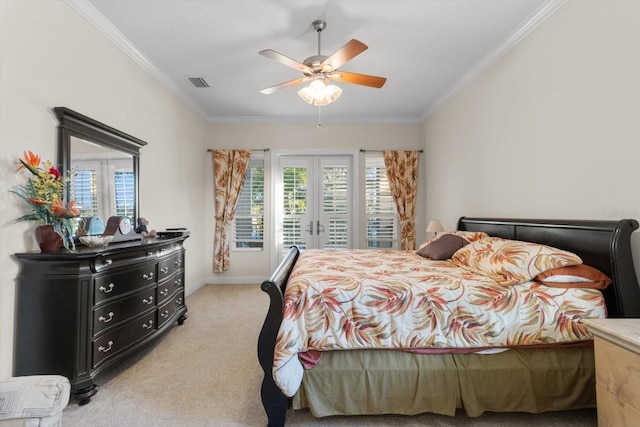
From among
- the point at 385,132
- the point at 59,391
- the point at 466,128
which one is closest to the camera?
the point at 59,391

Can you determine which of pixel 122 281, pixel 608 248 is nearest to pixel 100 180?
pixel 122 281

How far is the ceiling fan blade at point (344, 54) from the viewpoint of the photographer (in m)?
2.11

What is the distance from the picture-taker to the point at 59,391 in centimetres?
108

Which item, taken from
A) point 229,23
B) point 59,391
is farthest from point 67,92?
point 59,391

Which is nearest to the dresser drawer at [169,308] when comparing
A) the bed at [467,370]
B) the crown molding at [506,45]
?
the bed at [467,370]

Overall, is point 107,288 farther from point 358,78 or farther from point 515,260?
point 515,260

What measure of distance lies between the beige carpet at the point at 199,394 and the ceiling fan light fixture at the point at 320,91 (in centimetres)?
248

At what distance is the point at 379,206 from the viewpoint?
5078mm

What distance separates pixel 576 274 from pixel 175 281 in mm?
3458

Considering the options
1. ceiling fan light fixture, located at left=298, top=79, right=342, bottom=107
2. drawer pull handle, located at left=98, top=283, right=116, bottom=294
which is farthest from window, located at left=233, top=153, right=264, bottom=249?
drawer pull handle, located at left=98, top=283, right=116, bottom=294

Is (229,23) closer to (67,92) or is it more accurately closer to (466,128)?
(67,92)

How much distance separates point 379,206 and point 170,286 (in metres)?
3.52

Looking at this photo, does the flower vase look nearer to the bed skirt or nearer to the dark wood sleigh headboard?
the bed skirt

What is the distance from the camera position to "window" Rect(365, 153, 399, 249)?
507cm
